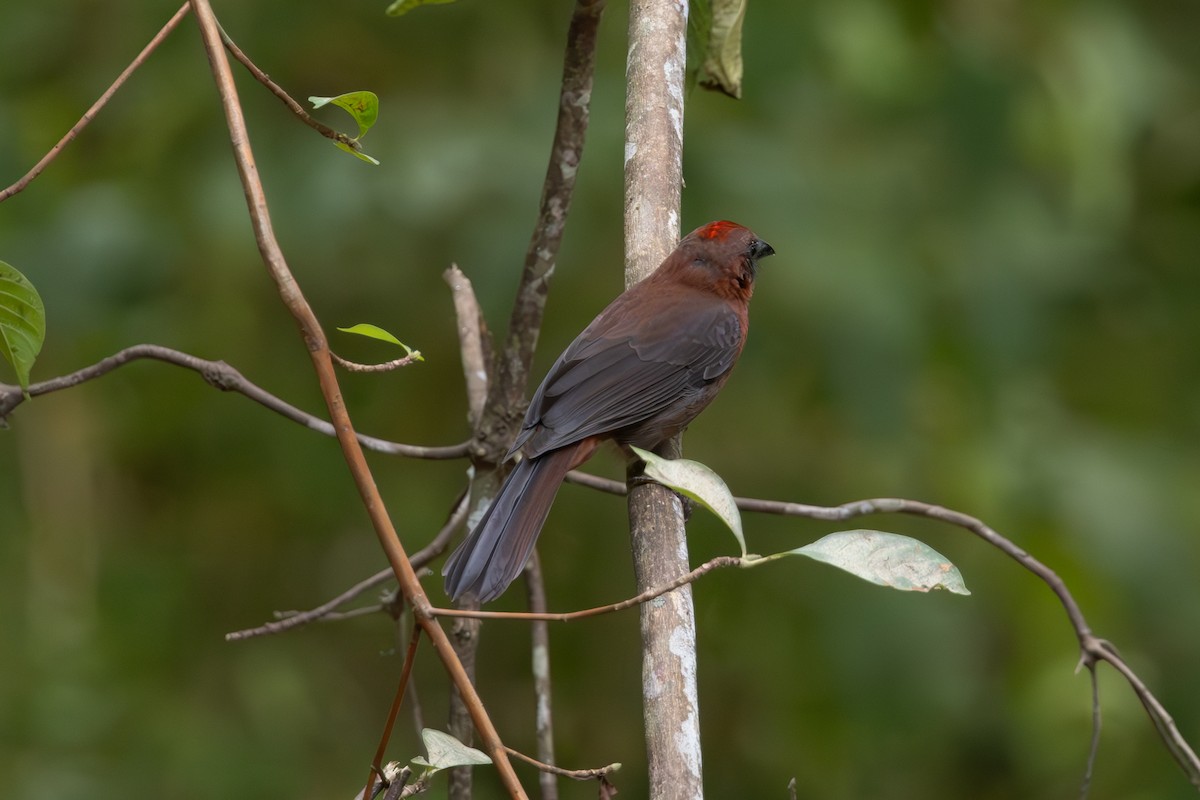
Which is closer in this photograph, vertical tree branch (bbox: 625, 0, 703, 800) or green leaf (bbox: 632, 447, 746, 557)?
green leaf (bbox: 632, 447, 746, 557)

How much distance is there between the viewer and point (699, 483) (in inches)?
72.6

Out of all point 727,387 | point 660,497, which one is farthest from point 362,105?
point 727,387

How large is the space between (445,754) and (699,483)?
1.83ft

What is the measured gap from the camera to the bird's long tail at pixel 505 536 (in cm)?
281

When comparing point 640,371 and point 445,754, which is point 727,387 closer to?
point 640,371

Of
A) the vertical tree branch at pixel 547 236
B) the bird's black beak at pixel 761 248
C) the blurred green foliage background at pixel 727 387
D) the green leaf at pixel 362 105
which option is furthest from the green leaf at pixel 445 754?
the bird's black beak at pixel 761 248

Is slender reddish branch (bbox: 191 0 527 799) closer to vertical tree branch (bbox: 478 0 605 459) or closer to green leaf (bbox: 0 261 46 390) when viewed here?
green leaf (bbox: 0 261 46 390)

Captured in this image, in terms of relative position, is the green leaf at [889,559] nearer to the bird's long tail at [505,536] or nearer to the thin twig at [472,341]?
the bird's long tail at [505,536]

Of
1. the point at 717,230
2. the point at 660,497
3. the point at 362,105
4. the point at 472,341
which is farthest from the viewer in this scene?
the point at 717,230

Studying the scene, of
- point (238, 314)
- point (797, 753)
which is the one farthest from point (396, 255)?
point (797, 753)

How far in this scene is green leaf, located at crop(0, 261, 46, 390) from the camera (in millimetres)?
2018

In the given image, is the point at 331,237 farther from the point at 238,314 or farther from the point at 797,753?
the point at 797,753

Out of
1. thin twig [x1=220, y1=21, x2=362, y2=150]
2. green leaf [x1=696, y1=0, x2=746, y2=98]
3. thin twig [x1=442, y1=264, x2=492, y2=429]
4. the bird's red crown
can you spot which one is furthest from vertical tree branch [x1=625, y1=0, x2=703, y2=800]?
thin twig [x1=220, y1=21, x2=362, y2=150]

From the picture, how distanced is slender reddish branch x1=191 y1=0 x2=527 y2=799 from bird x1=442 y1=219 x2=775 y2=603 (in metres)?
1.21
